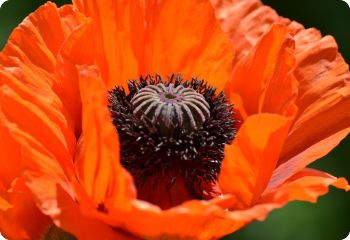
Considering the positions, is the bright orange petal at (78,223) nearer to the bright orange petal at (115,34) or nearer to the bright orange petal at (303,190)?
the bright orange petal at (303,190)

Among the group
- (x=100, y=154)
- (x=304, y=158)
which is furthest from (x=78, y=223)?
(x=304, y=158)

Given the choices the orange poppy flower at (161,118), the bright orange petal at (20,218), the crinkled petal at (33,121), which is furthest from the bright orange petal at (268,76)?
the bright orange petal at (20,218)

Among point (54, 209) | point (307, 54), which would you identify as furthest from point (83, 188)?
point (307, 54)

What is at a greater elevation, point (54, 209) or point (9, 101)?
point (9, 101)

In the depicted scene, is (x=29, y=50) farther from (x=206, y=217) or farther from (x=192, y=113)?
(x=206, y=217)

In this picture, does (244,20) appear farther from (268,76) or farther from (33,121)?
(33,121)

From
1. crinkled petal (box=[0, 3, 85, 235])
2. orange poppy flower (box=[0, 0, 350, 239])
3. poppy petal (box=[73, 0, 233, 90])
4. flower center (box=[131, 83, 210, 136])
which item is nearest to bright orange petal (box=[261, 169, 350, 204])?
orange poppy flower (box=[0, 0, 350, 239])

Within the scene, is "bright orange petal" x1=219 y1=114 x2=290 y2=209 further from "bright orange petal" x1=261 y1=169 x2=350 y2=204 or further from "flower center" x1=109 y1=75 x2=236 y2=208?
"flower center" x1=109 y1=75 x2=236 y2=208
